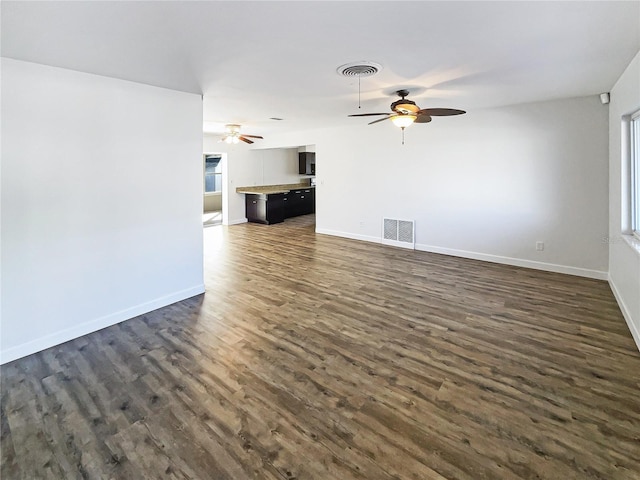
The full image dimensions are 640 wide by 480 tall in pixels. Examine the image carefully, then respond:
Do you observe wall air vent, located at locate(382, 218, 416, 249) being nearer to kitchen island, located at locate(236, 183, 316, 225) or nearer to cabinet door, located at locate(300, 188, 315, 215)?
kitchen island, located at locate(236, 183, 316, 225)

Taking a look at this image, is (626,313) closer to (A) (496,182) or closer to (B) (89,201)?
(A) (496,182)

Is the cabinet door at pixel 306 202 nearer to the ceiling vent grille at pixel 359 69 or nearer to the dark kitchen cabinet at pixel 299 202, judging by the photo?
the dark kitchen cabinet at pixel 299 202

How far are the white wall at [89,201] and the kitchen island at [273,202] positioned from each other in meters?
5.13

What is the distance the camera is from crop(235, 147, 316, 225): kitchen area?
913cm

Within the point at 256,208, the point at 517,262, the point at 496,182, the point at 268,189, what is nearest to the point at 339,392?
the point at 517,262

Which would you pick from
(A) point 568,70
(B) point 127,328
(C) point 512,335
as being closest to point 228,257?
(B) point 127,328

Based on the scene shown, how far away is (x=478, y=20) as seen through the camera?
2.13 meters

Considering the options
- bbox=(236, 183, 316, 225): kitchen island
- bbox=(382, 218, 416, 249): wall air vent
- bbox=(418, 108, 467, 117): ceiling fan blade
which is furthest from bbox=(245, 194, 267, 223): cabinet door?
bbox=(418, 108, 467, 117): ceiling fan blade

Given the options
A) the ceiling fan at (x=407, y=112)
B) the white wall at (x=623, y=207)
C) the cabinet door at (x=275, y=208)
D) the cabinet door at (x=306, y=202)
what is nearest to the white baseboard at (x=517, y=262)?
the white wall at (x=623, y=207)

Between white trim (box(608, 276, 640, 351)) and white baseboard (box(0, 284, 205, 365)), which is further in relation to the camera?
white trim (box(608, 276, 640, 351))

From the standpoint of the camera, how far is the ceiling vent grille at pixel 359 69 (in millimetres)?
2936

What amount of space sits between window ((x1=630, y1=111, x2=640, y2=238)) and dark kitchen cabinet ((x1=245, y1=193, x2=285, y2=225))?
7.24m

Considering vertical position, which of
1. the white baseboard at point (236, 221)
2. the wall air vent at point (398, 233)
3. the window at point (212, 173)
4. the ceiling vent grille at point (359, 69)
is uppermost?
the window at point (212, 173)

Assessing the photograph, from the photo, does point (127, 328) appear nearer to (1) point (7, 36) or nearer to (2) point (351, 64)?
(1) point (7, 36)
